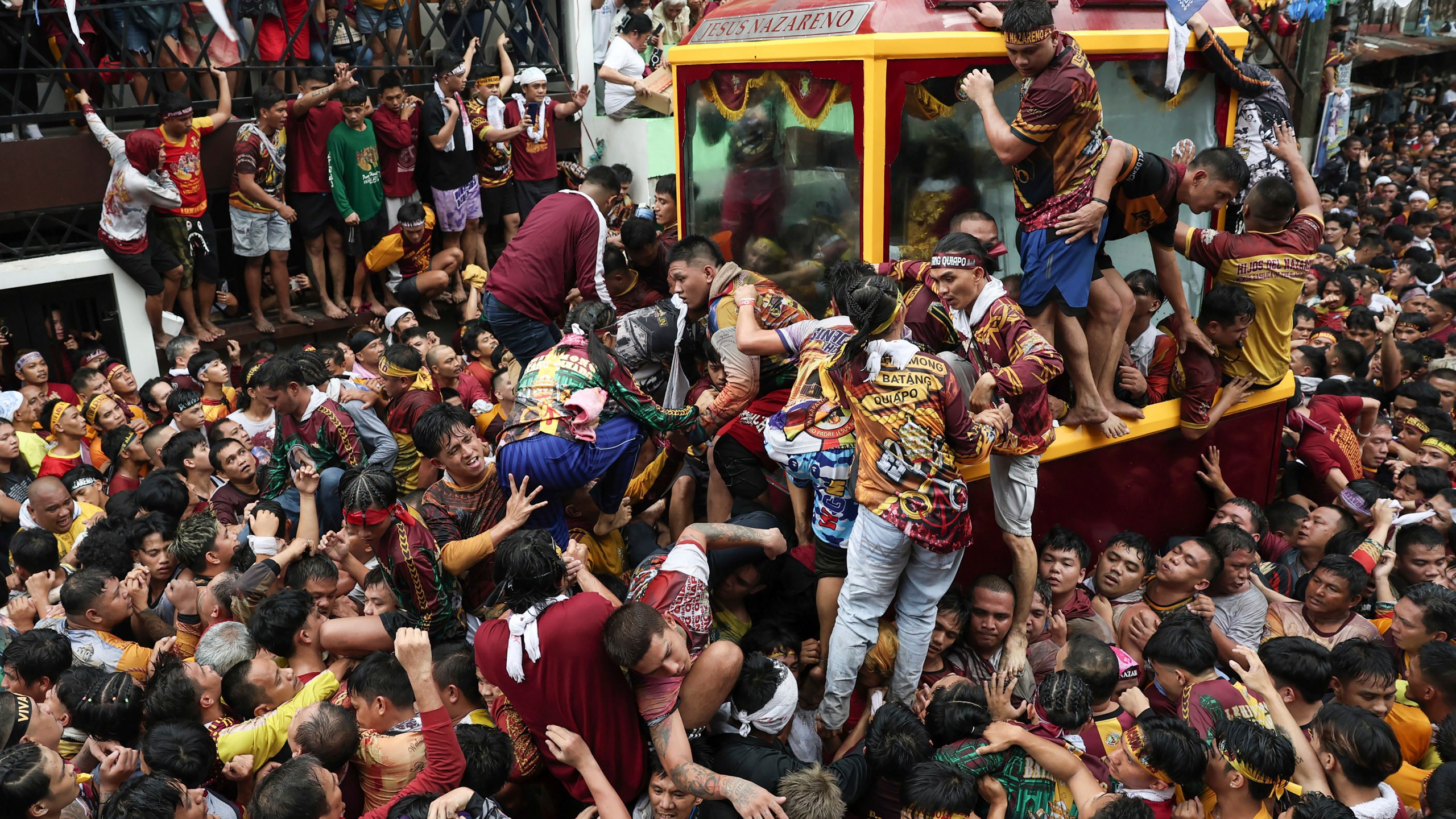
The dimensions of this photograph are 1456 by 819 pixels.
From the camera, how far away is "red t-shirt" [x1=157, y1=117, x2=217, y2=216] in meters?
7.92

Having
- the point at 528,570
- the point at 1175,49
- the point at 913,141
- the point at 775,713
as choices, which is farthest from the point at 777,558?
the point at 1175,49

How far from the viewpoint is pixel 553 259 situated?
19.2 feet

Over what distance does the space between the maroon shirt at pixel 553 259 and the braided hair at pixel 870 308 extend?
7.15 feet

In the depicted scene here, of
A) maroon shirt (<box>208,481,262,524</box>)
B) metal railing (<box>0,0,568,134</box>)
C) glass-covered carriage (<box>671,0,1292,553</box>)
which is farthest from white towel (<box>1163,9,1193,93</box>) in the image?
metal railing (<box>0,0,568,134</box>)

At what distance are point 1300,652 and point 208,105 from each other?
27.8 ft

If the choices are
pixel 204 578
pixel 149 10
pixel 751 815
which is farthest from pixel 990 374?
pixel 149 10

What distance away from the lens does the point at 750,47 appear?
Answer: 5465 mm

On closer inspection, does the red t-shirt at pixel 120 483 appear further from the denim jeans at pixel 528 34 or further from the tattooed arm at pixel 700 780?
the denim jeans at pixel 528 34

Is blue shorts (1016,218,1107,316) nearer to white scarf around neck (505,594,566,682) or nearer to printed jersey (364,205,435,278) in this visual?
white scarf around neck (505,594,566,682)

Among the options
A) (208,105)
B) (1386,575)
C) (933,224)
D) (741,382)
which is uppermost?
(208,105)

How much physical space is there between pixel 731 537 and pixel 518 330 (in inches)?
91.3

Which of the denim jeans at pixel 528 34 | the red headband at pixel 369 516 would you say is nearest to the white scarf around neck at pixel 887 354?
the red headband at pixel 369 516

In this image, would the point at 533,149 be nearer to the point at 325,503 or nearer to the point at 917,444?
the point at 325,503

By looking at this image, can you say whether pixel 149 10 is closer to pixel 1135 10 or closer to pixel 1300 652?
pixel 1135 10
